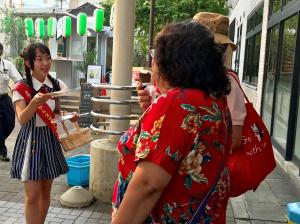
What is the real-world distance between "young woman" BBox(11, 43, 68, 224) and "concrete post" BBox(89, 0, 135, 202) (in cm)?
109

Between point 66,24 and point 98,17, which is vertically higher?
point 98,17

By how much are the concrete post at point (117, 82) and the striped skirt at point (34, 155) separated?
1135 mm

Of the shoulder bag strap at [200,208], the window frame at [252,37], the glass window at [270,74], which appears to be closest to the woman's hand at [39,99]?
the shoulder bag strap at [200,208]

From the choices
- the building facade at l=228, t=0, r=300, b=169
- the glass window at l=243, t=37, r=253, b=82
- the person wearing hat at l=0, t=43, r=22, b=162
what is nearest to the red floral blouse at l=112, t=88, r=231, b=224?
the building facade at l=228, t=0, r=300, b=169

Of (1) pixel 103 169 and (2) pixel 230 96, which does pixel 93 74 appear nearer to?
(1) pixel 103 169

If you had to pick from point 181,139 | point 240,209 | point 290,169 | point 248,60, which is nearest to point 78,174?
point 240,209

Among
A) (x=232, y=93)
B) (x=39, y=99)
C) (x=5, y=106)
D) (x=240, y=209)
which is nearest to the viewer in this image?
(x=232, y=93)

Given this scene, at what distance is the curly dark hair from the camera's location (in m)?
1.49

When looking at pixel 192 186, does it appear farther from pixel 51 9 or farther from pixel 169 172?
pixel 51 9

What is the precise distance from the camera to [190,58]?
1.48m

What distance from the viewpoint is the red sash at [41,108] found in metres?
3.12

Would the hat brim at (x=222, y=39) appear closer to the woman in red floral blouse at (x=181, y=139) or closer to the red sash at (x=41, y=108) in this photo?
the woman in red floral blouse at (x=181, y=139)

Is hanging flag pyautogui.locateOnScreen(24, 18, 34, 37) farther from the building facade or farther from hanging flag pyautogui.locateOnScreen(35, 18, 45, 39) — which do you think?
the building facade

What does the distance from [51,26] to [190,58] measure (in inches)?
771
